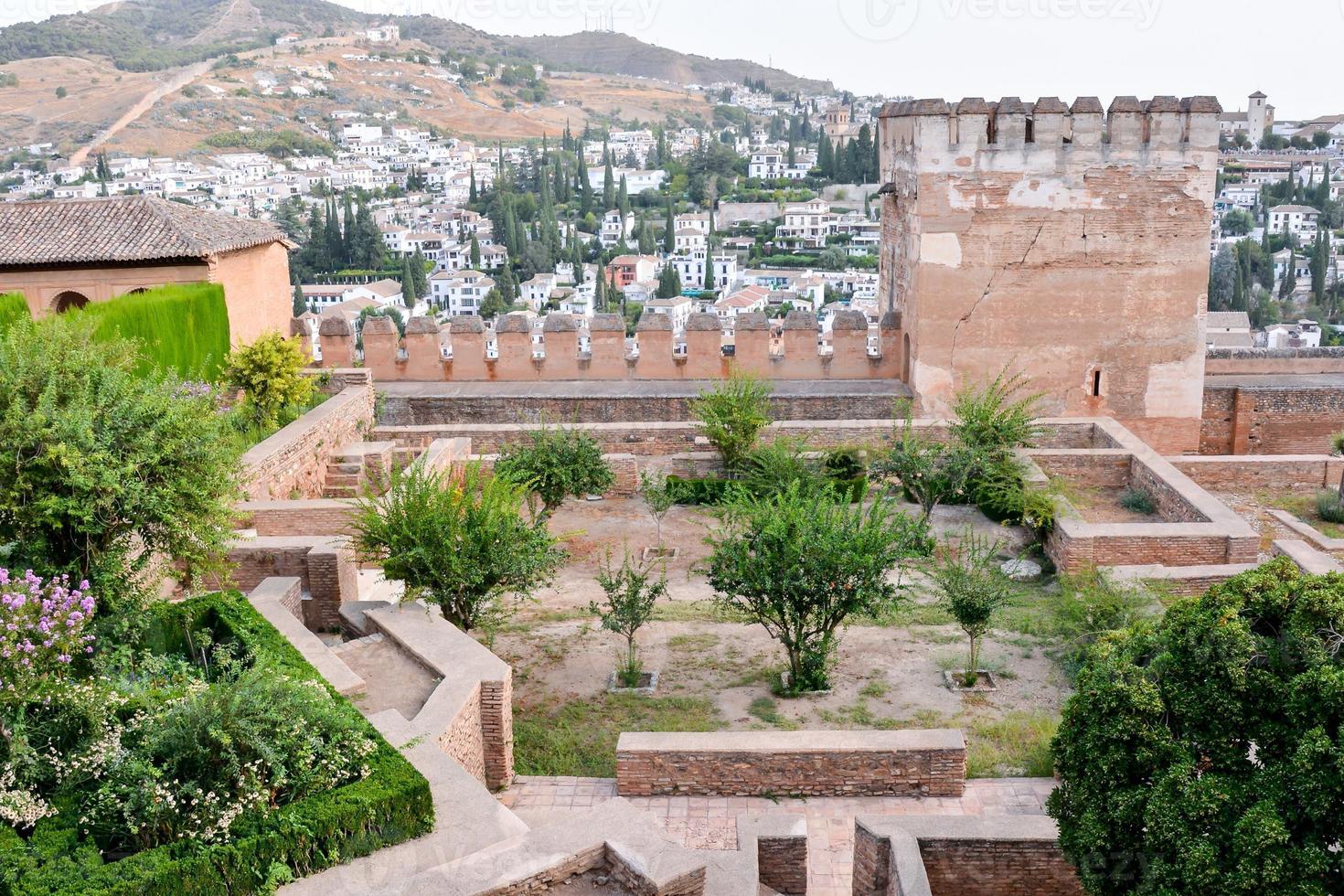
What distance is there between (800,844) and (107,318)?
34.9 ft

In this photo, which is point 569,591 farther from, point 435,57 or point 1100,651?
point 435,57

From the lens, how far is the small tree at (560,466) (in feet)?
37.9

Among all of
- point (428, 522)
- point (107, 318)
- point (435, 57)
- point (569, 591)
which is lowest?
point (569, 591)

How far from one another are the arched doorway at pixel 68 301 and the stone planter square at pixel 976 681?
1322 centimetres

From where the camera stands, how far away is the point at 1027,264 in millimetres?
14602

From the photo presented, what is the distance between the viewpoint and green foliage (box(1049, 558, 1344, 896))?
455cm

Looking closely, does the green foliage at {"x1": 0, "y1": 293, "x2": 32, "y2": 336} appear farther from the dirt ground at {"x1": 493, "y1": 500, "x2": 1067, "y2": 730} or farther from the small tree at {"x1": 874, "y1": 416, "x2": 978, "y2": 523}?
the small tree at {"x1": 874, "y1": 416, "x2": 978, "y2": 523}

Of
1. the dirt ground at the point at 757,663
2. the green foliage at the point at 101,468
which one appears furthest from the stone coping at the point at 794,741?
the green foliage at the point at 101,468

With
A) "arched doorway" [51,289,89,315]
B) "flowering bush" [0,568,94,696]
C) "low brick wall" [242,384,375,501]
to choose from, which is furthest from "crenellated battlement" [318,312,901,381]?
"flowering bush" [0,568,94,696]

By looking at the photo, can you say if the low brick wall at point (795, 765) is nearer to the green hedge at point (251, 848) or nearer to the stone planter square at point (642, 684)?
the stone planter square at point (642, 684)

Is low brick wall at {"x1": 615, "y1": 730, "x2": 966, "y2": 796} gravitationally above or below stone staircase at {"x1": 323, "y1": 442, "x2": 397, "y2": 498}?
below

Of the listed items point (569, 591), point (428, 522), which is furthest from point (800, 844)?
point (569, 591)

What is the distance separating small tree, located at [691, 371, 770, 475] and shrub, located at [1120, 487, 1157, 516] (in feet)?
12.2

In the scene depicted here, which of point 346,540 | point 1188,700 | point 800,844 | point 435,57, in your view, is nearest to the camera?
point 1188,700
